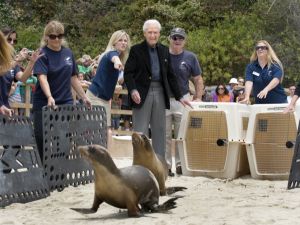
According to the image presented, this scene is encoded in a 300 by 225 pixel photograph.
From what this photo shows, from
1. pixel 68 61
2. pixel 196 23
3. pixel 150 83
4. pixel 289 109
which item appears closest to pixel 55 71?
pixel 68 61

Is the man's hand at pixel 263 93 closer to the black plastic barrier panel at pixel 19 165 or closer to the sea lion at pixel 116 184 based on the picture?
the black plastic barrier panel at pixel 19 165

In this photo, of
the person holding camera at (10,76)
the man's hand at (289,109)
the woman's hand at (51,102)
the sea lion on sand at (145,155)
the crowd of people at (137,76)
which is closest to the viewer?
the sea lion on sand at (145,155)

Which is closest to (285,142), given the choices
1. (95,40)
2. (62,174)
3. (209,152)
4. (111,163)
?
(209,152)

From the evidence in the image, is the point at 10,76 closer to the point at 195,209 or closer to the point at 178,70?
the point at 178,70

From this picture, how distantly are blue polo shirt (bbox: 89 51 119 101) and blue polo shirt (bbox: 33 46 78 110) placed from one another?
57 cm

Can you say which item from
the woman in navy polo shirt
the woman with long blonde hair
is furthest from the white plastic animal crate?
the woman with long blonde hair

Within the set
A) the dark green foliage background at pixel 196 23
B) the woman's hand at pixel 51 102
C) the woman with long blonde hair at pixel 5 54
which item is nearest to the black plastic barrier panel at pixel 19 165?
the woman's hand at pixel 51 102

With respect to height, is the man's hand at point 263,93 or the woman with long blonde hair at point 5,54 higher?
the woman with long blonde hair at point 5,54

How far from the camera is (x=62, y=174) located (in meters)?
8.94

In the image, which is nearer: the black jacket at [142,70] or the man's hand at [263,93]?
the black jacket at [142,70]

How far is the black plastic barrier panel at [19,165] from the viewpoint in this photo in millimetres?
7797

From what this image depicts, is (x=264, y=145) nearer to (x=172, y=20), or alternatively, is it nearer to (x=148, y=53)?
(x=148, y=53)

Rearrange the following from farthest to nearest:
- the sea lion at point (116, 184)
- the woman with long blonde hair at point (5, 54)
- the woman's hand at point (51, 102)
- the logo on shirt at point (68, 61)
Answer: the logo on shirt at point (68, 61)
the woman's hand at point (51, 102)
the woman with long blonde hair at point (5, 54)
the sea lion at point (116, 184)

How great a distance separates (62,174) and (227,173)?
8.01 feet
